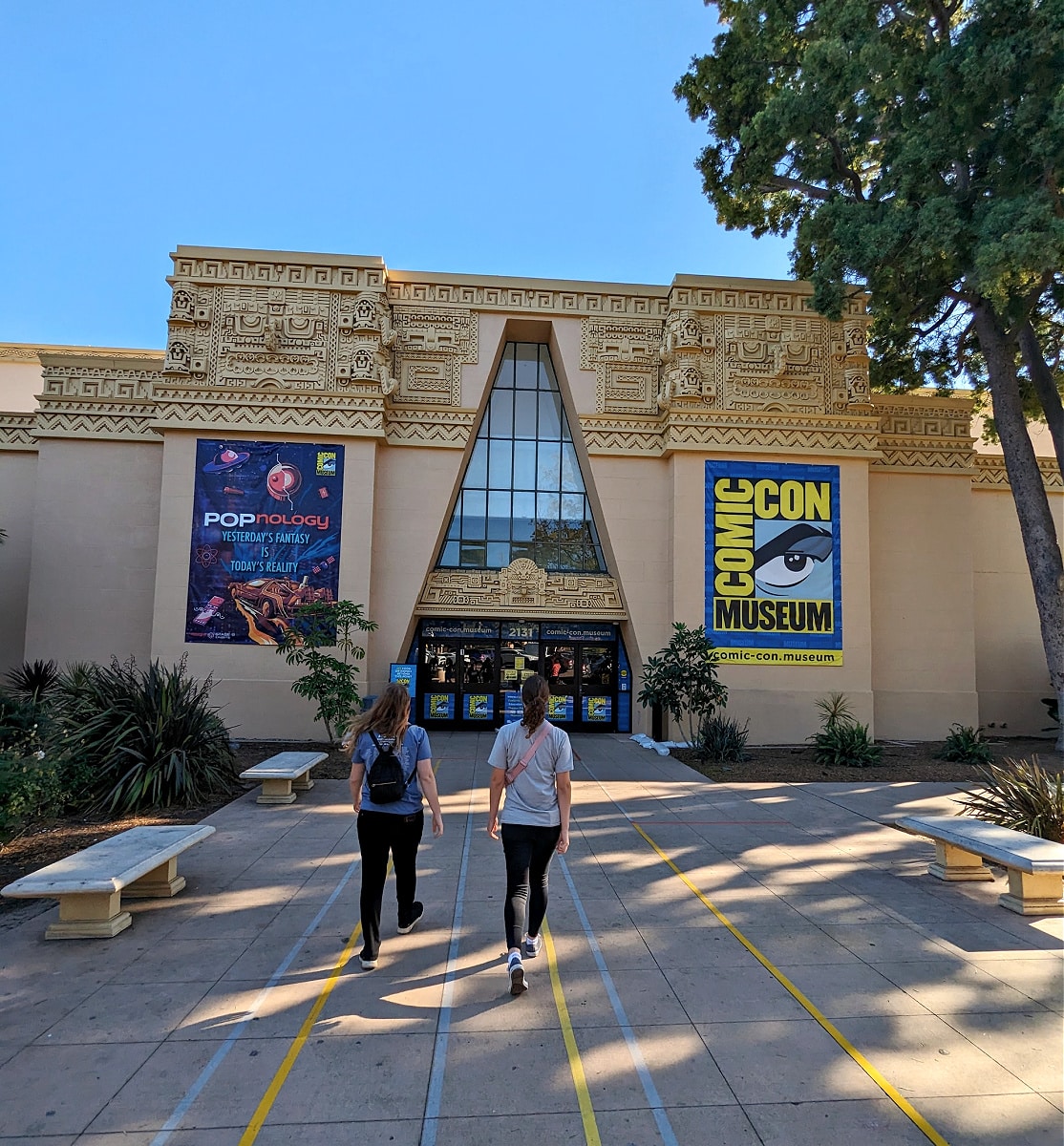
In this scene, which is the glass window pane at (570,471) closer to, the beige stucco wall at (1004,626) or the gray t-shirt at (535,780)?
the beige stucco wall at (1004,626)

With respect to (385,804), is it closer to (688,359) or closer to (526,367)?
(688,359)

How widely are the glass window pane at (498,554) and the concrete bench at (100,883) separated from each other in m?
11.5

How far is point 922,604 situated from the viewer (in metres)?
16.4

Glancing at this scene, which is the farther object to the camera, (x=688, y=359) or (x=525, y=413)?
(x=525, y=413)

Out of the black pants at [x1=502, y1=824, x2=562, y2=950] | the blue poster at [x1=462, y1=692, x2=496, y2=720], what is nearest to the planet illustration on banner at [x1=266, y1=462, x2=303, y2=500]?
the blue poster at [x1=462, y1=692, x2=496, y2=720]

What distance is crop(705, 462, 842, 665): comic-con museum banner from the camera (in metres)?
15.3

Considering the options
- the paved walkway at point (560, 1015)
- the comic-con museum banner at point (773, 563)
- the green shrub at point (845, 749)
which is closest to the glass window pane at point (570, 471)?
the comic-con museum banner at point (773, 563)

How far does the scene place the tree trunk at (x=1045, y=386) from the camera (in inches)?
552

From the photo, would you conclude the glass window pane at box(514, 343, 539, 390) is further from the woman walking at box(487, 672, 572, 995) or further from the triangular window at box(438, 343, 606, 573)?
the woman walking at box(487, 672, 572, 995)

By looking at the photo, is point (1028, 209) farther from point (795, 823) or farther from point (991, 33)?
point (795, 823)

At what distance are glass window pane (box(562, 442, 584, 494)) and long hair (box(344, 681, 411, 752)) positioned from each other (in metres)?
13.1

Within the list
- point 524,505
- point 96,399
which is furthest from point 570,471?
point 96,399

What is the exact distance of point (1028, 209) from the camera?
10805mm

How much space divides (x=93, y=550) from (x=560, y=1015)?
1573 cm
